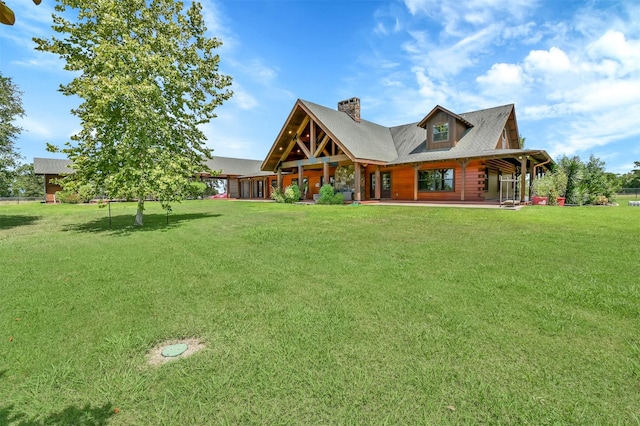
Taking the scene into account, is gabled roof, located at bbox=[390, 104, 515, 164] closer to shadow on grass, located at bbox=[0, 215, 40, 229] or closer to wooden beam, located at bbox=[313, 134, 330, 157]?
wooden beam, located at bbox=[313, 134, 330, 157]

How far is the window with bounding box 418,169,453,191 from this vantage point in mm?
19656

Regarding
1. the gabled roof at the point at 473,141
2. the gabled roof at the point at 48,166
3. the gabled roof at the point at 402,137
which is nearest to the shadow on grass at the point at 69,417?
the gabled roof at the point at 402,137

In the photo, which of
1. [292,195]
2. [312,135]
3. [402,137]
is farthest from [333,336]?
[402,137]

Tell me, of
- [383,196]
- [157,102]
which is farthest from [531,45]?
[157,102]

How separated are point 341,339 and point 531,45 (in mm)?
18083

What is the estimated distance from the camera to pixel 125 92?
400 inches

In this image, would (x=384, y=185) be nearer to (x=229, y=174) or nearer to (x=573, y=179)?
(x=573, y=179)

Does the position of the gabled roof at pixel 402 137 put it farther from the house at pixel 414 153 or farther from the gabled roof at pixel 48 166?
the gabled roof at pixel 48 166

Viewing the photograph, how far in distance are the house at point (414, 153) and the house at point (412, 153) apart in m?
0.06

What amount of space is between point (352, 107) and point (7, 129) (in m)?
21.1

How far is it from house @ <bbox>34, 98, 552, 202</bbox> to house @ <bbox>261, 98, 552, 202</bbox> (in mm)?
56

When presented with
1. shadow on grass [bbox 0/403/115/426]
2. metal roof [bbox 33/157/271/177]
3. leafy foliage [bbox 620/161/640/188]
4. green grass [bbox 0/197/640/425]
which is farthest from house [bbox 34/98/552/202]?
leafy foliage [bbox 620/161/640/188]

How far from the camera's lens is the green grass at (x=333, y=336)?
2.15 metres

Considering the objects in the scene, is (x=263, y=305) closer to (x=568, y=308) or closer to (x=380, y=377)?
(x=380, y=377)
